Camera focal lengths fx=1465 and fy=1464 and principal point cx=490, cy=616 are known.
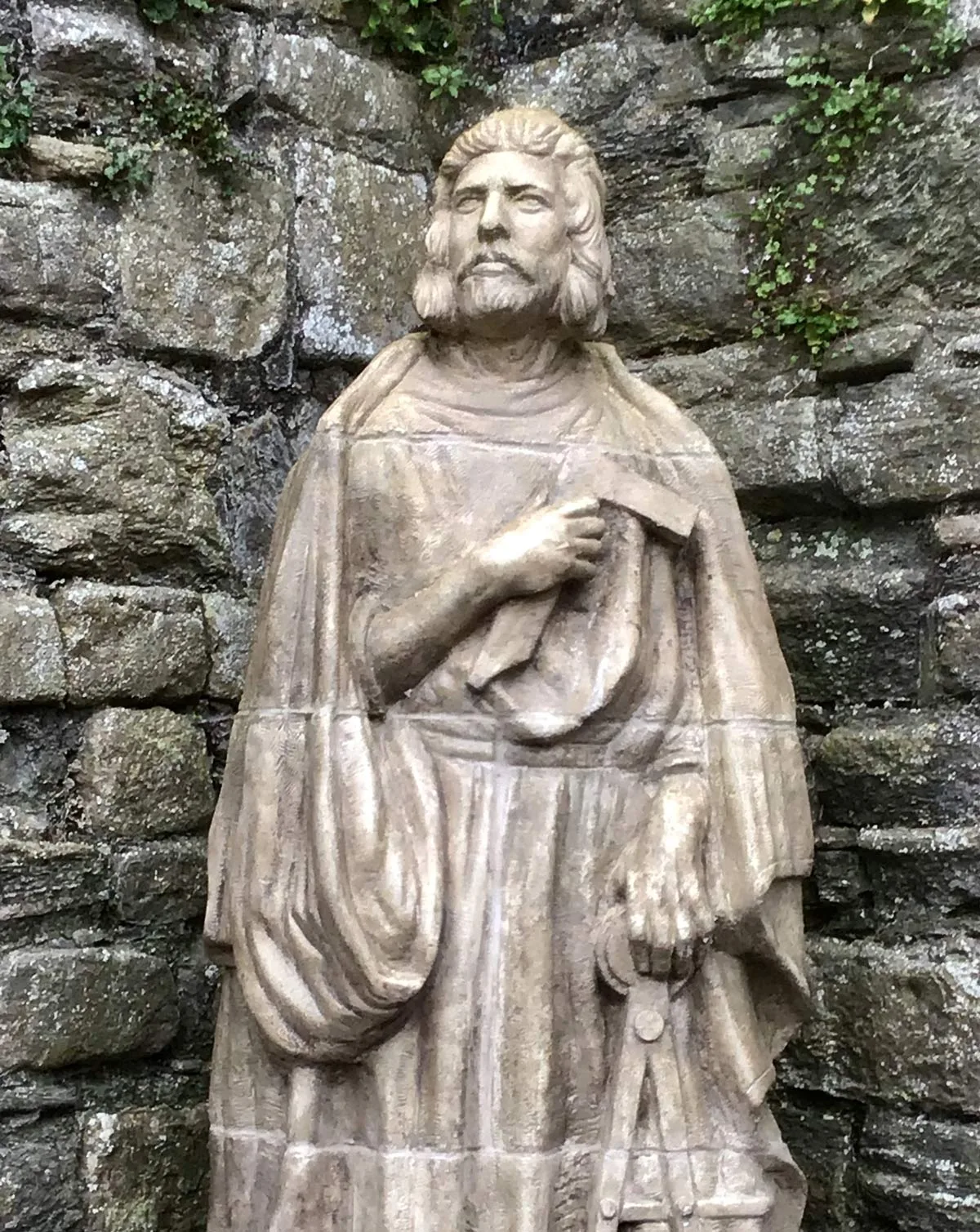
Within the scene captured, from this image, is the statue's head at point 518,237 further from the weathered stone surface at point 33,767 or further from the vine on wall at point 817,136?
the weathered stone surface at point 33,767

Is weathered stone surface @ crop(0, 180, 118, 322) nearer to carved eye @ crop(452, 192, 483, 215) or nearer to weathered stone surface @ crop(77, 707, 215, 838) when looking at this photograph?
weathered stone surface @ crop(77, 707, 215, 838)

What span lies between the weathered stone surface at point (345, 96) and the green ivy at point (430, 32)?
6 cm

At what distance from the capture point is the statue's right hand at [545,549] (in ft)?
6.74

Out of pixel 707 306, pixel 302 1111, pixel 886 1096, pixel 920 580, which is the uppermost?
pixel 707 306

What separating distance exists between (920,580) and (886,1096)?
98cm

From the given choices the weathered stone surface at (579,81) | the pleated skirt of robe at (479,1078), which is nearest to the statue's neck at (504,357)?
the pleated skirt of robe at (479,1078)

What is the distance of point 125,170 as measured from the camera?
2.91m

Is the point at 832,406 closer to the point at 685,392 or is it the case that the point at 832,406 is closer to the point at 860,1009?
the point at 685,392

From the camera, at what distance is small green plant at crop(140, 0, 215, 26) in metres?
2.98

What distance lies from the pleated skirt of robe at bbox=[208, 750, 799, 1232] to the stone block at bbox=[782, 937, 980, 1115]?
0.68 meters

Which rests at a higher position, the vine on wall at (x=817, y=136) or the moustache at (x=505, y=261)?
the vine on wall at (x=817, y=136)

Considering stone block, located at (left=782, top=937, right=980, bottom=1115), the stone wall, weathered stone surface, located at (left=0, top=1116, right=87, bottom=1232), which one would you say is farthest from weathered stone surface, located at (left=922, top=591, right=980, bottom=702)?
weathered stone surface, located at (left=0, top=1116, right=87, bottom=1232)

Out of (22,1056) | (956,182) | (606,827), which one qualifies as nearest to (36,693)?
(22,1056)

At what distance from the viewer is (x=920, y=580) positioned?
2846mm
